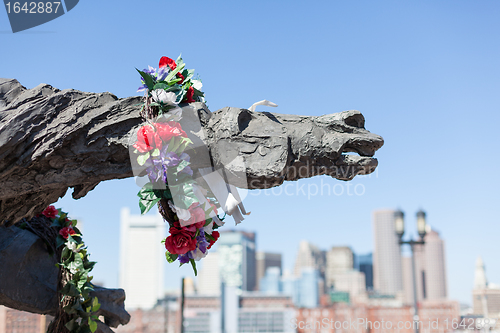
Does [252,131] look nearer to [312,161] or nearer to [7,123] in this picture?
[312,161]

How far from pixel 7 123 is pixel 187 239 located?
59.2 inches

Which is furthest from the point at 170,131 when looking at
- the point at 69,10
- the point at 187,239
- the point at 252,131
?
the point at 69,10

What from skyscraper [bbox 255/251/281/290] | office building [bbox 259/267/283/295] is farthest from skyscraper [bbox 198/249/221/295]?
office building [bbox 259/267/283/295]

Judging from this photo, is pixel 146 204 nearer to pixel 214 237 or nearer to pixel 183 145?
pixel 183 145

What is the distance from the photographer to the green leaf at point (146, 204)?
3.33 metres

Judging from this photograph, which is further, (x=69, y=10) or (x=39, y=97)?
(x=69, y=10)

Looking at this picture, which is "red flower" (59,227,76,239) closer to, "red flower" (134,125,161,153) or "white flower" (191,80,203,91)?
"red flower" (134,125,161,153)

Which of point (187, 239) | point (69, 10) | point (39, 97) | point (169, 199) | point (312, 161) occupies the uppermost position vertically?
point (69, 10)

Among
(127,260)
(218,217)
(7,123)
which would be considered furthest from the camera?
(127,260)

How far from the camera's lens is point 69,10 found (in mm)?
4863

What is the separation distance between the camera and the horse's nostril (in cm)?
347

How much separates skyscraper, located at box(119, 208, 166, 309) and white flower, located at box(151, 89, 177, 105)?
5306 inches

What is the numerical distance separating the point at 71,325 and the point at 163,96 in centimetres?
256

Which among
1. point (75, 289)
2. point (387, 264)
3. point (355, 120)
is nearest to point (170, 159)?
point (355, 120)
